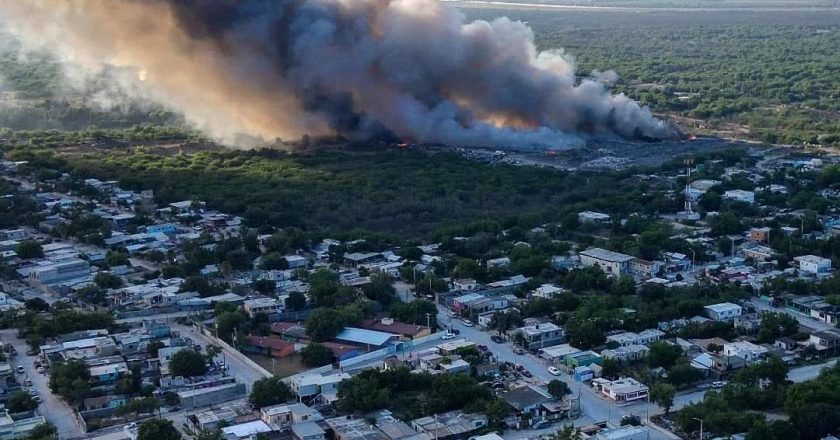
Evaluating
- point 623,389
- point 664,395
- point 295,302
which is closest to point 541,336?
point 623,389

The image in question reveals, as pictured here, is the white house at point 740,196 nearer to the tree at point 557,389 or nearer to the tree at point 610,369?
the tree at point 610,369

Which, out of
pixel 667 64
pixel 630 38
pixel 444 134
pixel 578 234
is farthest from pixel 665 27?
pixel 578 234

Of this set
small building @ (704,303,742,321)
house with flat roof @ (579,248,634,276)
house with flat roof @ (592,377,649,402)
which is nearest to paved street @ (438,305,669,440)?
house with flat roof @ (592,377,649,402)

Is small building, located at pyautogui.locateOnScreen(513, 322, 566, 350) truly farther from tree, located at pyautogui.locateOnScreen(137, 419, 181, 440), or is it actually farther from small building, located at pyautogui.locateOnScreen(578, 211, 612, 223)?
small building, located at pyautogui.locateOnScreen(578, 211, 612, 223)

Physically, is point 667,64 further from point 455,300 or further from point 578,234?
point 455,300

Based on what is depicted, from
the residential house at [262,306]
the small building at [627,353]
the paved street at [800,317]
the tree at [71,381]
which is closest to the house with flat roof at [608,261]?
the paved street at [800,317]

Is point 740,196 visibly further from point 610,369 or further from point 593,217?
point 610,369
